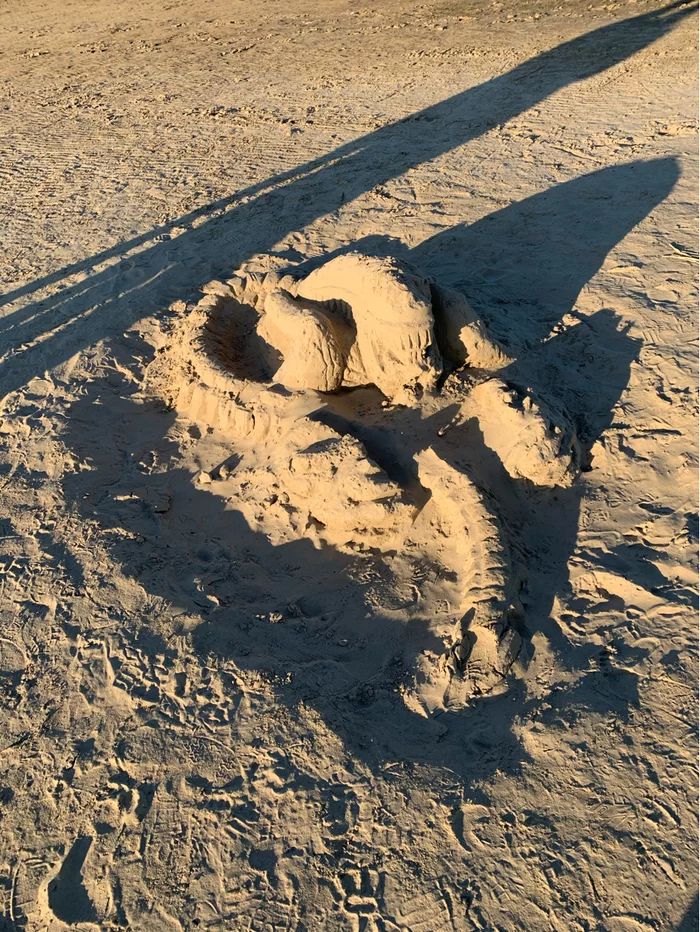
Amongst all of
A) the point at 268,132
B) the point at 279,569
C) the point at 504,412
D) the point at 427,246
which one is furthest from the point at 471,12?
the point at 279,569

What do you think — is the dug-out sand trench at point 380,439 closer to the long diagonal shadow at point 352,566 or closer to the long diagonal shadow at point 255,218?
the long diagonal shadow at point 352,566

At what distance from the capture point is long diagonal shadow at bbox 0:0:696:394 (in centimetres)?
678

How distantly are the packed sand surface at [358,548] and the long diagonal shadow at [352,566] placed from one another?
0.8 inches

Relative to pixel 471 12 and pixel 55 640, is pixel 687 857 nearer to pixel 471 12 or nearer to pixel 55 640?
pixel 55 640

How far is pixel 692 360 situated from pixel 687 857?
12.1 feet

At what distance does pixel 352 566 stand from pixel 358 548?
0.13 meters

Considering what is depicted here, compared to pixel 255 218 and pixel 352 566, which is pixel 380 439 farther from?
pixel 255 218

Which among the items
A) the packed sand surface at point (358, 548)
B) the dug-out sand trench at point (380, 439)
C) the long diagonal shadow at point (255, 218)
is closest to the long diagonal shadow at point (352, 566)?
the packed sand surface at point (358, 548)

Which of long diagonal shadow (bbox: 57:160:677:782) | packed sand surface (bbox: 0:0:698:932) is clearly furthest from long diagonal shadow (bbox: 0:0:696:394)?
long diagonal shadow (bbox: 57:160:677:782)

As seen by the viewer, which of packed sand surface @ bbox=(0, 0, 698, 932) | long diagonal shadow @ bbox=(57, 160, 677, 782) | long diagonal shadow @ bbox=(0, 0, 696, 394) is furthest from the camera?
long diagonal shadow @ bbox=(0, 0, 696, 394)

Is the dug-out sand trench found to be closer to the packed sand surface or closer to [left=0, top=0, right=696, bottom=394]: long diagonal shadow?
the packed sand surface

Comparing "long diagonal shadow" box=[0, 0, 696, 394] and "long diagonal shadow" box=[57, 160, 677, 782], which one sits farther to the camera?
"long diagonal shadow" box=[0, 0, 696, 394]

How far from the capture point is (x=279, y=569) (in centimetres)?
442

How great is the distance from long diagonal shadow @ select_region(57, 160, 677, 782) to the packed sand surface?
0.8 inches
